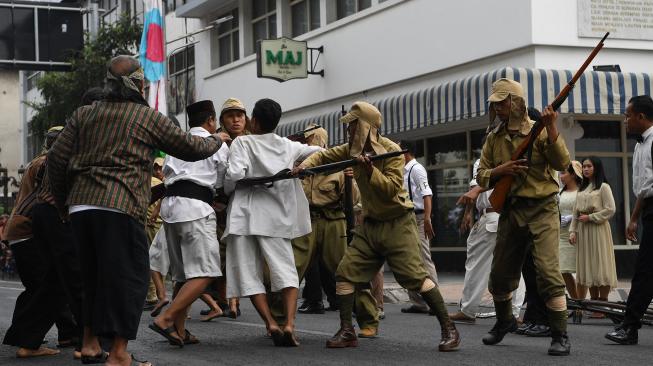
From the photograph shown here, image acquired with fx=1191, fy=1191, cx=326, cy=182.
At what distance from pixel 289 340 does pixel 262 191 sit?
114 cm

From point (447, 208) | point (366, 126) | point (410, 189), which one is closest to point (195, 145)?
point (366, 126)

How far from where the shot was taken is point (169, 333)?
858 centimetres

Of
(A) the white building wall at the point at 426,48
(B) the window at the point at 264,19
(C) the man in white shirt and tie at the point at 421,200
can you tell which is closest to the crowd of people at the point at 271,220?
(C) the man in white shirt and tie at the point at 421,200

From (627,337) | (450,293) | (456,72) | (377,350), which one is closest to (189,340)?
(377,350)

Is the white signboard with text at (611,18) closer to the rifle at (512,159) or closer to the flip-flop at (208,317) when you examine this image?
the flip-flop at (208,317)

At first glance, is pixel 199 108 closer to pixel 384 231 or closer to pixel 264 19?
pixel 384 231

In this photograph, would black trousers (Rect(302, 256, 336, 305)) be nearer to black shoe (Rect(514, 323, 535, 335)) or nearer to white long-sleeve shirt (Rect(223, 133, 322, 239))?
black shoe (Rect(514, 323, 535, 335))

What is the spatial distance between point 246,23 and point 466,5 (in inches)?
434

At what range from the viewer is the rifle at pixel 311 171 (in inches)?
329

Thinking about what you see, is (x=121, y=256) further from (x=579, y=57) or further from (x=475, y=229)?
(x=579, y=57)

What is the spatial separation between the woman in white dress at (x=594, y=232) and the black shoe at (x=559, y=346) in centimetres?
468

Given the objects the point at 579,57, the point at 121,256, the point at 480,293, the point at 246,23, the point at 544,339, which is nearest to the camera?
the point at 121,256

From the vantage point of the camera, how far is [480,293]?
Result: 11344mm

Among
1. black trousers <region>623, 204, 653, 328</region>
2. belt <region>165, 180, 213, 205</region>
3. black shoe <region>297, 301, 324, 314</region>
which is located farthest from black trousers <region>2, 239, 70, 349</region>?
black shoe <region>297, 301, 324, 314</region>
